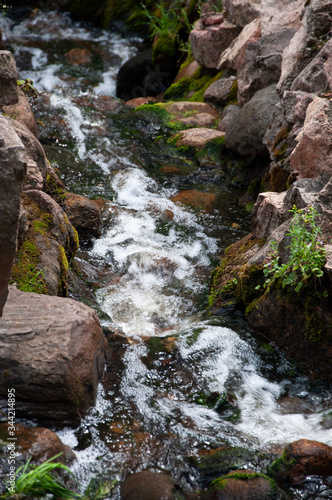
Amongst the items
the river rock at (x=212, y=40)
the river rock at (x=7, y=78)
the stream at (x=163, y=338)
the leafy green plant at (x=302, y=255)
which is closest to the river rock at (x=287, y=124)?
the stream at (x=163, y=338)

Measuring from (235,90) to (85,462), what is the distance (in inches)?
335

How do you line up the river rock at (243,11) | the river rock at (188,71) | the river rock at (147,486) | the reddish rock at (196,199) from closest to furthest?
the river rock at (147,486) < the reddish rock at (196,199) < the river rock at (243,11) < the river rock at (188,71)

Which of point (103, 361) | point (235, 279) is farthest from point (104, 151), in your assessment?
point (103, 361)

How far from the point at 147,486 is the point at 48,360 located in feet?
3.60

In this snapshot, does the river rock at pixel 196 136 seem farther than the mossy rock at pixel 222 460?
Yes

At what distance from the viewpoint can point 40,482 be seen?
2738mm

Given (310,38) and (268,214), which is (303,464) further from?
(310,38)

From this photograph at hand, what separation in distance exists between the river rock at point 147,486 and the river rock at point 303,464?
2.53 feet

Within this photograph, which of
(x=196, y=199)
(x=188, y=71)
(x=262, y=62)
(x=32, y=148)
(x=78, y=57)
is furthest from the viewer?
(x=78, y=57)

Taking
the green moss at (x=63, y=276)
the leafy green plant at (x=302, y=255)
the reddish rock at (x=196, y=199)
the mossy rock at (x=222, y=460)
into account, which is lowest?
the reddish rock at (x=196, y=199)

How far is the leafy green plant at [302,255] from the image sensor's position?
12.9 ft

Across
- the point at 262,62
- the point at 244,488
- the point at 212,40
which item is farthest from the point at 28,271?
the point at 212,40

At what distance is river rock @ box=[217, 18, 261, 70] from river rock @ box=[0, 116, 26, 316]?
8085mm

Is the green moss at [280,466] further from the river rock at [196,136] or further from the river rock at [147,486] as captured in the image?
the river rock at [196,136]
